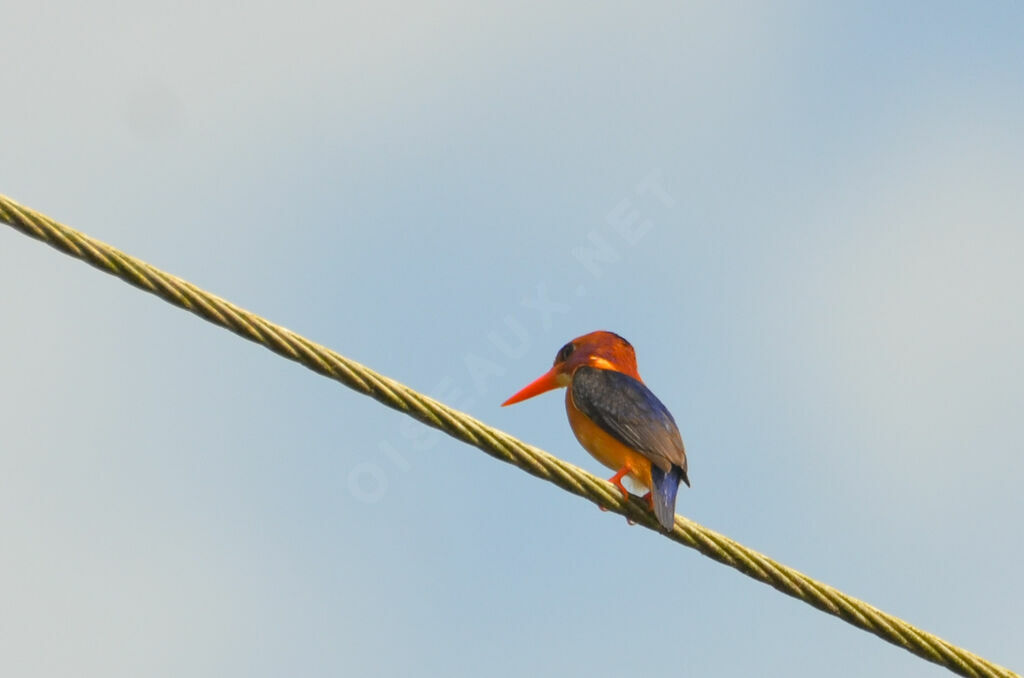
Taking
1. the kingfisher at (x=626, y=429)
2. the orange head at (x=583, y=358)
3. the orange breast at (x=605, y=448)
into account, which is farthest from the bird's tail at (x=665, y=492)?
the orange head at (x=583, y=358)

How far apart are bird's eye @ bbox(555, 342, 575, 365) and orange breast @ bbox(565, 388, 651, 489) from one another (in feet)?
3.63

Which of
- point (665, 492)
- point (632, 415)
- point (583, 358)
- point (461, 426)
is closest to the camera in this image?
point (461, 426)

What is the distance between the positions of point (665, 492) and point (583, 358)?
2.32 metres

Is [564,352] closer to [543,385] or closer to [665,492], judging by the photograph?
[543,385]

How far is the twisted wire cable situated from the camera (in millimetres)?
3533

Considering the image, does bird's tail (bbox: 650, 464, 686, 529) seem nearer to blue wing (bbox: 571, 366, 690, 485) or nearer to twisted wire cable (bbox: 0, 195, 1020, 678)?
blue wing (bbox: 571, 366, 690, 485)

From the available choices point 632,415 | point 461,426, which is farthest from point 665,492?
point 461,426

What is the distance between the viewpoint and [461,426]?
393 cm

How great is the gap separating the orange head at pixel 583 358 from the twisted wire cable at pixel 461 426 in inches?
136

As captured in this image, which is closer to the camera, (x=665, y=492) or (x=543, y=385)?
(x=665, y=492)

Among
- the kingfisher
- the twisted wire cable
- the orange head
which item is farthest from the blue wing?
the twisted wire cable

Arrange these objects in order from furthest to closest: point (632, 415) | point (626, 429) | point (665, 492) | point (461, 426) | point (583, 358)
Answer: point (583, 358) < point (632, 415) < point (626, 429) < point (665, 492) < point (461, 426)

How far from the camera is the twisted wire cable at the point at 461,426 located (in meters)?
3.53

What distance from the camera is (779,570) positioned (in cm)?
403
